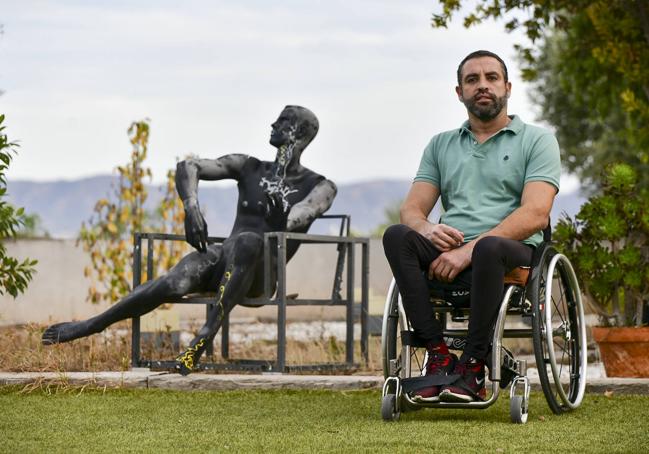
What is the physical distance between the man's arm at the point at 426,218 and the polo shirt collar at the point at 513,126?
243 mm

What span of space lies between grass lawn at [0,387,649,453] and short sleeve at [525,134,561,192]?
0.85 m

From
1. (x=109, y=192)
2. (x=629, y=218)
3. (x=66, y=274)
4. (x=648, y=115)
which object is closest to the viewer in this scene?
(x=629, y=218)

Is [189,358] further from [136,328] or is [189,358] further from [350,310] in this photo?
[350,310]

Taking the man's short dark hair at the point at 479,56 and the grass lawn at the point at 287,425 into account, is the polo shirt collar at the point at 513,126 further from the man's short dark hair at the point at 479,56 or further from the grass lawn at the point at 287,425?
the grass lawn at the point at 287,425

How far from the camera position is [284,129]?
244 inches

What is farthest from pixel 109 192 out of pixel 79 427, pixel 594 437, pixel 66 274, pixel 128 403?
pixel 594 437

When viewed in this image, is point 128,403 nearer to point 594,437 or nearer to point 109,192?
point 594,437

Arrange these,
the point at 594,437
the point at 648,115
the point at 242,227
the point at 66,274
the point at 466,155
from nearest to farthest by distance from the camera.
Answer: the point at 594,437
the point at 466,155
the point at 242,227
the point at 648,115
the point at 66,274

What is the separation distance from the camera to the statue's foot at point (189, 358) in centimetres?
A: 549

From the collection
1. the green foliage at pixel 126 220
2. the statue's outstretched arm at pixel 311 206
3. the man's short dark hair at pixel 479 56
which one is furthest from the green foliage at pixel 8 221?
the green foliage at pixel 126 220

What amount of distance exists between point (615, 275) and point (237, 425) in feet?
7.26

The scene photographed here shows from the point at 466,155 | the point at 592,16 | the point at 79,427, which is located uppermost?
the point at 592,16

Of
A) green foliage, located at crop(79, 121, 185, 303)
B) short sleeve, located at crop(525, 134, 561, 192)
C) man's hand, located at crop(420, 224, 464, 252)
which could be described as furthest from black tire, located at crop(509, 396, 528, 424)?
green foliage, located at crop(79, 121, 185, 303)

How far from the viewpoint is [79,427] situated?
396cm
